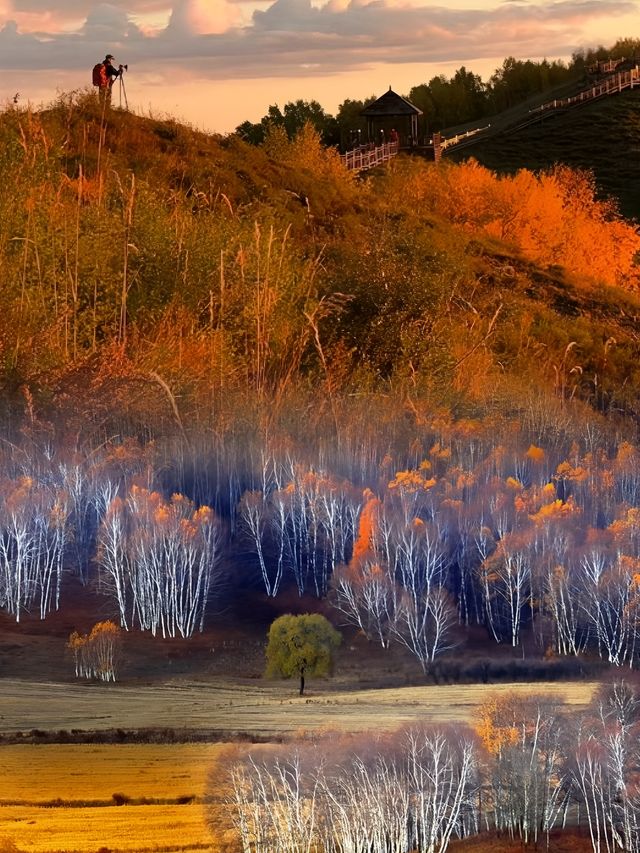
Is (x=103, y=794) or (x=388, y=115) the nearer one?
(x=103, y=794)

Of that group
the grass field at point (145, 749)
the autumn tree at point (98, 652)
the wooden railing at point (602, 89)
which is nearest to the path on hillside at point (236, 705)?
the grass field at point (145, 749)

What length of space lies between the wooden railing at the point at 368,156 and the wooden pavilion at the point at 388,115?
320cm

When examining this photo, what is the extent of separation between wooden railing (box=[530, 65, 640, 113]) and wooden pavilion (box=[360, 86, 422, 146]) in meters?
23.9

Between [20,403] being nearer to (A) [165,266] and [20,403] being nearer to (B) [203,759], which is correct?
(A) [165,266]

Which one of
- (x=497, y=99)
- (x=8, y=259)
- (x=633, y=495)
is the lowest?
(x=633, y=495)

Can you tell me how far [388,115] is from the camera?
377 feet

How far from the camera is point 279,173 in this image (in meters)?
84.2

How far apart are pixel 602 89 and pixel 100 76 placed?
255ft

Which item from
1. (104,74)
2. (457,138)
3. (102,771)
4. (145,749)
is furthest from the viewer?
(457,138)

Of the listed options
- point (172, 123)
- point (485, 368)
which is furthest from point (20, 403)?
point (172, 123)

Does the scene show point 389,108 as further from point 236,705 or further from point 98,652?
point 236,705

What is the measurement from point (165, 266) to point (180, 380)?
314 inches

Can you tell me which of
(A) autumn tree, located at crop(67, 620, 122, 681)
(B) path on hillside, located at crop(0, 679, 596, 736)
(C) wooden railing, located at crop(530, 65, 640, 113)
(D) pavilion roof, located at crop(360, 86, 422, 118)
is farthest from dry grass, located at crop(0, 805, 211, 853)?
(C) wooden railing, located at crop(530, 65, 640, 113)

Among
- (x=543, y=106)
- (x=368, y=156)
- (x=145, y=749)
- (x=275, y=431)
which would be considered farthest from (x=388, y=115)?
(x=145, y=749)
